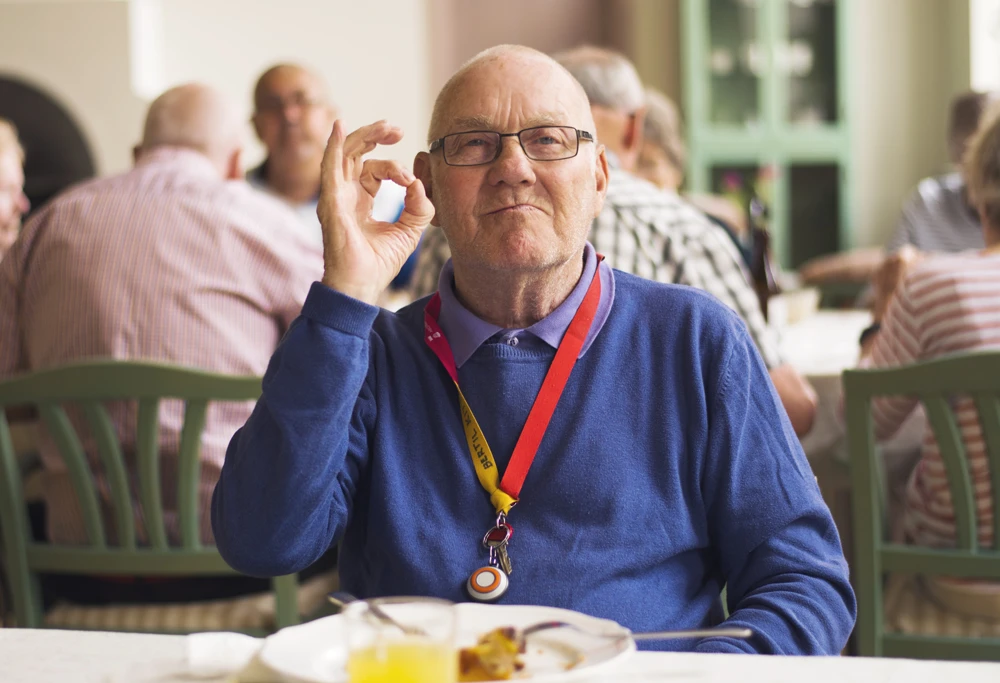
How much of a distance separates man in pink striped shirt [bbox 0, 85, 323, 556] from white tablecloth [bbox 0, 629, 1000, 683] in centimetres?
110

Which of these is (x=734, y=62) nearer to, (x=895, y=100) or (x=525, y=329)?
(x=895, y=100)

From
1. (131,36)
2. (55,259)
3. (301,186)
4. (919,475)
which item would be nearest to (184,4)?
(131,36)

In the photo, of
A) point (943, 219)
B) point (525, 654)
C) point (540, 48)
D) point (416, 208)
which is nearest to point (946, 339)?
point (416, 208)

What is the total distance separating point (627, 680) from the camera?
0.83 m

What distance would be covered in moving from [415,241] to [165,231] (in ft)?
3.36

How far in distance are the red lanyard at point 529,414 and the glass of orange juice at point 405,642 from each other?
0.44 metres

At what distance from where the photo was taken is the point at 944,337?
196 centimetres

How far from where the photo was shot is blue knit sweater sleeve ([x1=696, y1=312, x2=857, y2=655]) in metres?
1.18

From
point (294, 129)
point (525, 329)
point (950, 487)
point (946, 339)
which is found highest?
point (294, 129)

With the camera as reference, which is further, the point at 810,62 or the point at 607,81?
the point at 810,62

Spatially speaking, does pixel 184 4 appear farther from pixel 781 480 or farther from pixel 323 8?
pixel 781 480

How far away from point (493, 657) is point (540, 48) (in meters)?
5.67

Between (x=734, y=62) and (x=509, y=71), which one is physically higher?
(x=509, y=71)

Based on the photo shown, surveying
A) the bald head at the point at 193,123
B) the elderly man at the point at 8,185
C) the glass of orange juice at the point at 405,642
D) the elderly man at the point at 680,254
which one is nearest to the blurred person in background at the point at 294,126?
the elderly man at the point at 8,185
